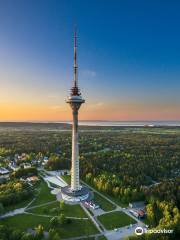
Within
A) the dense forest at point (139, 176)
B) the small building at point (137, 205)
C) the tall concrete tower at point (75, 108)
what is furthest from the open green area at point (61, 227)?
the tall concrete tower at point (75, 108)

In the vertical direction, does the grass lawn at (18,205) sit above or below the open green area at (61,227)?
above

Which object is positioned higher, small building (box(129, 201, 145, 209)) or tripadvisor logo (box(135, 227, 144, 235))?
small building (box(129, 201, 145, 209))

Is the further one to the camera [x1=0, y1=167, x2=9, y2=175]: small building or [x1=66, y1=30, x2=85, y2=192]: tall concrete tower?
[x1=0, y1=167, x2=9, y2=175]: small building

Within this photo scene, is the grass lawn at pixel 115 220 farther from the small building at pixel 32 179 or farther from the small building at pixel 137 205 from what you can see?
the small building at pixel 32 179

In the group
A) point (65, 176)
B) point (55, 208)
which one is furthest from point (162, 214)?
point (65, 176)

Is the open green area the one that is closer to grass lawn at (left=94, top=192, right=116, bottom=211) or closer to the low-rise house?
grass lawn at (left=94, top=192, right=116, bottom=211)

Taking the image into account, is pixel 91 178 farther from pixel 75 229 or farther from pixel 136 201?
pixel 75 229

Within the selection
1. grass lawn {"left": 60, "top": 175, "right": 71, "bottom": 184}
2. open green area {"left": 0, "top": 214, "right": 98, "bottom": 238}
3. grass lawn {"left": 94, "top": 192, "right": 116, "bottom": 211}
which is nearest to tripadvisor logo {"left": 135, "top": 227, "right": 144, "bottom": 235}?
open green area {"left": 0, "top": 214, "right": 98, "bottom": 238}
